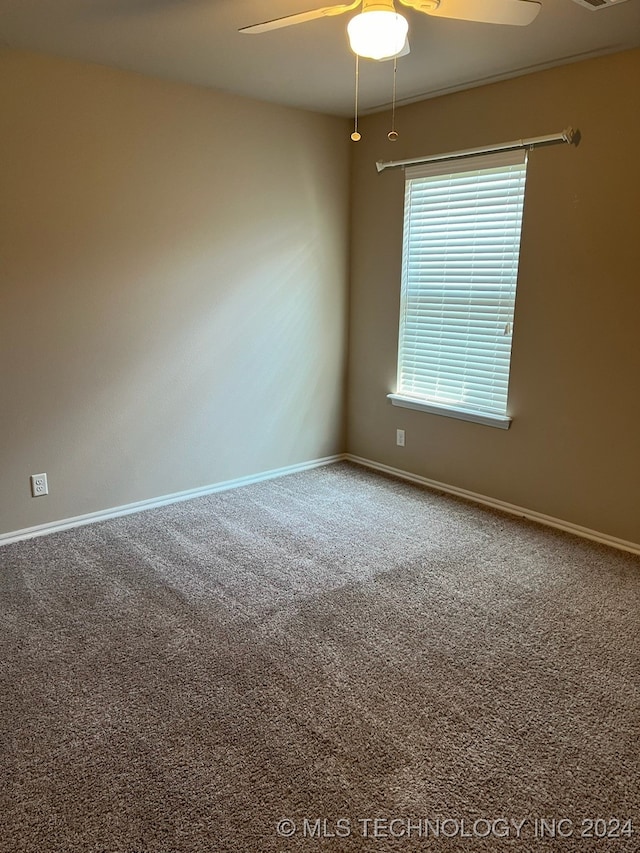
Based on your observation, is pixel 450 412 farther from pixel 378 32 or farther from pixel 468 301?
pixel 378 32

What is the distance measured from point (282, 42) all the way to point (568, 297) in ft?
6.23

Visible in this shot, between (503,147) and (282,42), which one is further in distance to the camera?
(503,147)

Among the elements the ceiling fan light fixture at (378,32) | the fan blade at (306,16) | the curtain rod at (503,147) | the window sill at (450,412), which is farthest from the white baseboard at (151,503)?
the ceiling fan light fixture at (378,32)

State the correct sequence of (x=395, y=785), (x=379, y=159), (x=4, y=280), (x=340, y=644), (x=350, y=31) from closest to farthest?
1. (x=395, y=785)
2. (x=350, y=31)
3. (x=340, y=644)
4. (x=4, y=280)
5. (x=379, y=159)

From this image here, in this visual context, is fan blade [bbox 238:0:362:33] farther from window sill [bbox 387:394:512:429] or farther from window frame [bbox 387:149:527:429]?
window sill [bbox 387:394:512:429]

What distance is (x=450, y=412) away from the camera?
3961 millimetres

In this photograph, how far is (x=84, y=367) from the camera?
133 inches

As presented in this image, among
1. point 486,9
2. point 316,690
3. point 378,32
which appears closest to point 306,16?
point 378,32

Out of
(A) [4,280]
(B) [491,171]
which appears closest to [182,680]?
(A) [4,280]

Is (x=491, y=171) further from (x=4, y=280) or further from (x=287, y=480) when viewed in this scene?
(x=4, y=280)

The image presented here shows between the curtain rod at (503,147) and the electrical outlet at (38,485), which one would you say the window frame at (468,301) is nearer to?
the curtain rod at (503,147)

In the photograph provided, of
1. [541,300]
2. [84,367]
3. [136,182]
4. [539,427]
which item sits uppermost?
[136,182]

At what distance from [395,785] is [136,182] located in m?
3.14

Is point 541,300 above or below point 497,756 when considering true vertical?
above
